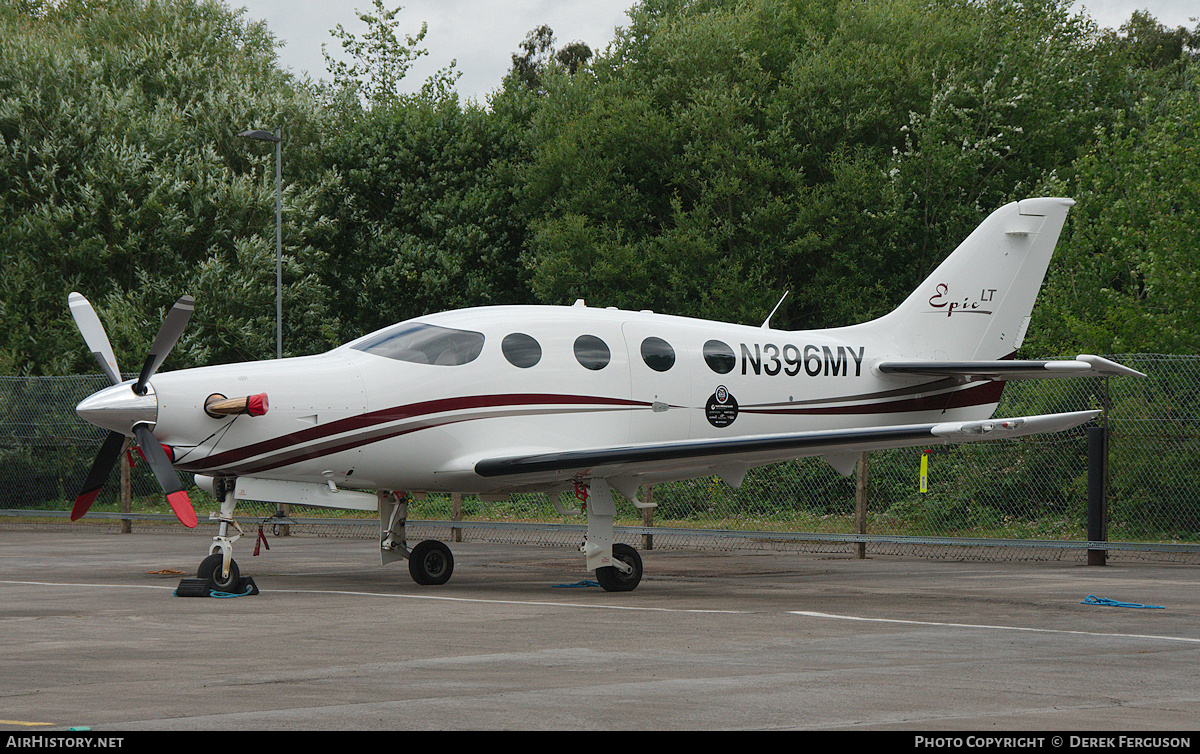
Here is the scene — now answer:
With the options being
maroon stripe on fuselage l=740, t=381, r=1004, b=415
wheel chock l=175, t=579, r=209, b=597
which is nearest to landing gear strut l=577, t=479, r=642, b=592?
maroon stripe on fuselage l=740, t=381, r=1004, b=415

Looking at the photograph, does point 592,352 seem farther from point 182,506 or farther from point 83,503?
point 83,503

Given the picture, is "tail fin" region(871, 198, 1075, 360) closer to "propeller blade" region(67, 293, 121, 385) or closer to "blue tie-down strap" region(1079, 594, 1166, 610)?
"blue tie-down strap" region(1079, 594, 1166, 610)

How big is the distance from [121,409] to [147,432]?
1.18 ft

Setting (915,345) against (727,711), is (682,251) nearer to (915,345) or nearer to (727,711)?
(915,345)

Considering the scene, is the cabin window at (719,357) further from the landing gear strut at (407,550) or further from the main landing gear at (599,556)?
the landing gear strut at (407,550)

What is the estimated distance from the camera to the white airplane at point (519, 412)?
13266mm

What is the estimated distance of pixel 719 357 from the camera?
1584 cm

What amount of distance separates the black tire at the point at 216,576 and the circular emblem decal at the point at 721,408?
19.1ft

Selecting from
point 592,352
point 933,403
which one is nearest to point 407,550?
point 592,352

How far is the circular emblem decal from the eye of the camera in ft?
51.6

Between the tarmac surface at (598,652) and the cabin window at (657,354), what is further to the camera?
the cabin window at (657,354)

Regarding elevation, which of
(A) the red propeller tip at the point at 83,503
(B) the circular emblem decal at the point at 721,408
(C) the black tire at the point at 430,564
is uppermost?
(B) the circular emblem decal at the point at 721,408

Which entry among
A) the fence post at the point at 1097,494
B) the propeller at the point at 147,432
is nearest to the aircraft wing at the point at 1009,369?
the fence post at the point at 1097,494

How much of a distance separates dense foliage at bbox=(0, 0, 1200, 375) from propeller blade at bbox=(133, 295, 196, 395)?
2197 cm
